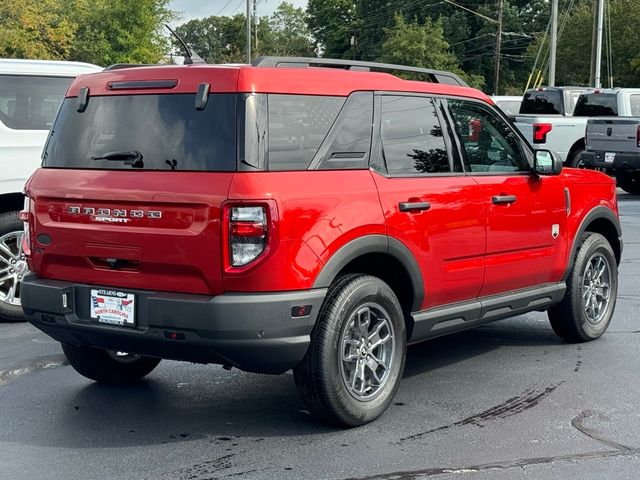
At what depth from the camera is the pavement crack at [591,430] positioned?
4.98 meters

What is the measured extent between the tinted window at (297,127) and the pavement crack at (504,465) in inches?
61.9

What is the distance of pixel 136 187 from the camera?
496cm

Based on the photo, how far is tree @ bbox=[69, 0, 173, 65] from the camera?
6188 centimetres

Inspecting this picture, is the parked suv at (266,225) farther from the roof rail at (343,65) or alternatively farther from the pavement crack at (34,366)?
the pavement crack at (34,366)

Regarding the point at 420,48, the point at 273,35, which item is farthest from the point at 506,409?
the point at 273,35

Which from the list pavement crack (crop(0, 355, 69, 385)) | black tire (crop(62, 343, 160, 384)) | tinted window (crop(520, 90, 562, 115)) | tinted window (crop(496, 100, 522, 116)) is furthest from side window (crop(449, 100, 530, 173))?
tinted window (crop(496, 100, 522, 116))

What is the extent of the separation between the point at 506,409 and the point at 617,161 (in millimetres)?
14054

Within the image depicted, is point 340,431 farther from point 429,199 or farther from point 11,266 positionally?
point 11,266

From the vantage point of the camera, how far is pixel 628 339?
748cm

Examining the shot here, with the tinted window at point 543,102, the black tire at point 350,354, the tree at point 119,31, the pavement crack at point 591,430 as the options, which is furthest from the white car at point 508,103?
the tree at point 119,31

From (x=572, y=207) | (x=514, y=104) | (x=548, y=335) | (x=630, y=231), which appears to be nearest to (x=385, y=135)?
(x=572, y=207)

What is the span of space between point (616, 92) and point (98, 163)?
1698 centimetres

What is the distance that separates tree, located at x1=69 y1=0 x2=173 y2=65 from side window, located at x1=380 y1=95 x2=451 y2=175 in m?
56.2

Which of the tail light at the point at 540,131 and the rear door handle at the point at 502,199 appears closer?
the rear door handle at the point at 502,199
